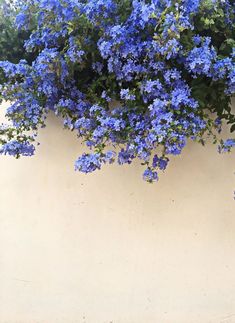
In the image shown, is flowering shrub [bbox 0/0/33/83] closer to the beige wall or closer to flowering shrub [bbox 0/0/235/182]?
flowering shrub [bbox 0/0/235/182]

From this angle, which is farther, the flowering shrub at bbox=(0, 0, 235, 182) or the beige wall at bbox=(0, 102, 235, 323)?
the beige wall at bbox=(0, 102, 235, 323)

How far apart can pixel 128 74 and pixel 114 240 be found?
4.50 feet

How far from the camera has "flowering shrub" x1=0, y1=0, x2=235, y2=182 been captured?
9.19 ft

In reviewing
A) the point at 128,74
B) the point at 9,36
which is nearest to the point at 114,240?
the point at 128,74

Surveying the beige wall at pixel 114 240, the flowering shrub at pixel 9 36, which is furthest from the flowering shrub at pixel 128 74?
the beige wall at pixel 114 240

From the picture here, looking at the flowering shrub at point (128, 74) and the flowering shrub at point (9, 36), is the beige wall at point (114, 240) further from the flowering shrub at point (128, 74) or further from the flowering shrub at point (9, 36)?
the flowering shrub at point (9, 36)

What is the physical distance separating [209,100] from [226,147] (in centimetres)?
35

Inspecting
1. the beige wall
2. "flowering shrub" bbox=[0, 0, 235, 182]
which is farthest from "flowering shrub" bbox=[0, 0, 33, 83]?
the beige wall

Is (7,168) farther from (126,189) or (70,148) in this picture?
(126,189)

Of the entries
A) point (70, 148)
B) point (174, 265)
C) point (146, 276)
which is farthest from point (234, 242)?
point (70, 148)

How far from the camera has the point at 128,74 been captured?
9.89 ft

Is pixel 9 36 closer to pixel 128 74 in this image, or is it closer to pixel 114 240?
pixel 128 74

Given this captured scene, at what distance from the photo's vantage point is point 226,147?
3.08 metres

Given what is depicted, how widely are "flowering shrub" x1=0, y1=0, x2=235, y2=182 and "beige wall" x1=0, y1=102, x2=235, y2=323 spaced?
0.45 m
